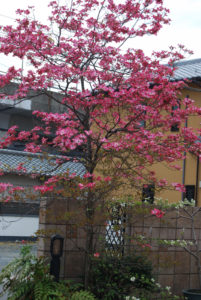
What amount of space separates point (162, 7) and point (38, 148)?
3.73 metres

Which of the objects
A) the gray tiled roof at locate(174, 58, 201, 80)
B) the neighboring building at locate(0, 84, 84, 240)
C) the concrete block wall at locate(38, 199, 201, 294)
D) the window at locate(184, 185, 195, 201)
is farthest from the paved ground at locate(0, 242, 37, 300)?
the gray tiled roof at locate(174, 58, 201, 80)

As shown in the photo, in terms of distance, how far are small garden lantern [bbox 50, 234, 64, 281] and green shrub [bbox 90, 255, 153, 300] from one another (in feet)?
2.41

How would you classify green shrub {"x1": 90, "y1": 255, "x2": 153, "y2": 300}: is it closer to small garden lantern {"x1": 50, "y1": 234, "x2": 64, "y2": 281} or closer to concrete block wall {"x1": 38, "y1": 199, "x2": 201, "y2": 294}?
concrete block wall {"x1": 38, "y1": 199, "x2": 201, "y2": 294}

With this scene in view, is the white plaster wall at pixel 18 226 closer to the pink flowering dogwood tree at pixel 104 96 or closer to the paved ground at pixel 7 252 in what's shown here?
the paved ground at pixel 7 252

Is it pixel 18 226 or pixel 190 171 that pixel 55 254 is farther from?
pixel 18 226

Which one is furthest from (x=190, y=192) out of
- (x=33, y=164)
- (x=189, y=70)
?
(x=33, y=164)

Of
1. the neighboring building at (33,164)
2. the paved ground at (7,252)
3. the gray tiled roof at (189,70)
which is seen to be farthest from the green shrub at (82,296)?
the gray tiled roof at (189,70)

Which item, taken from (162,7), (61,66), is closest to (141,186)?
(61,66)

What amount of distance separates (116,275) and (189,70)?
55.3 ft

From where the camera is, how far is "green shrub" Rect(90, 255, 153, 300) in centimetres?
805

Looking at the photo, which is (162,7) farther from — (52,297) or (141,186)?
(52,297)

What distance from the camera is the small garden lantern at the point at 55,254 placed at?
767 centimetres

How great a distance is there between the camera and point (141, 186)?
811cm

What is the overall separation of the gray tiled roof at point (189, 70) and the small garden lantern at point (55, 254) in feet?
46.6
